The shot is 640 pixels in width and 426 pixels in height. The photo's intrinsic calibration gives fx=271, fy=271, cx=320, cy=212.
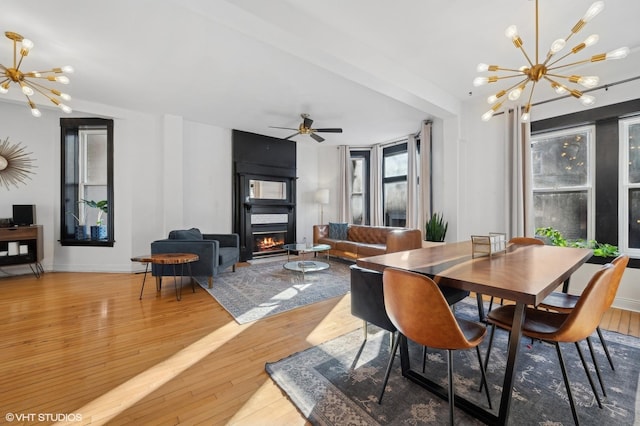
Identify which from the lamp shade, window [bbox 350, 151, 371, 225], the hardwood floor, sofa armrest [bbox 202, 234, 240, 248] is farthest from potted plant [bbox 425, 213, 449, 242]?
sofa armrest [bbox 202, 234, 240, 248]

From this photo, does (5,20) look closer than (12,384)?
No

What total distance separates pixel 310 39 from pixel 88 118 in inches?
178

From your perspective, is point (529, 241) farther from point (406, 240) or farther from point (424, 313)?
point (424, 313)

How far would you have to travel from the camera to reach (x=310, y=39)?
2.35m

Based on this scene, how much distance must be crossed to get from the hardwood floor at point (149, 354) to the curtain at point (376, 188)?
332cm

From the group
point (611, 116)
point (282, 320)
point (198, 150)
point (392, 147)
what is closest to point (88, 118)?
point (198, 150)

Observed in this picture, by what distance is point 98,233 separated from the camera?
4773mm

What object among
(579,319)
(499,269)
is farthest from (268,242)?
(579,319)

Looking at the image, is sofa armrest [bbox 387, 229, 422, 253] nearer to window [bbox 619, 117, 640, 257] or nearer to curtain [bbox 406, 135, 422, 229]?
curtain [bbox 406, 135, 422, 229]

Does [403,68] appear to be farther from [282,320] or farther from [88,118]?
[88,118]

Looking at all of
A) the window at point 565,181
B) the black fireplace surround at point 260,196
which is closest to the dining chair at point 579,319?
the window at point 565,181

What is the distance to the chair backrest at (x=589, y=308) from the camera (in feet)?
4.06

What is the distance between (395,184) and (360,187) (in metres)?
0.91

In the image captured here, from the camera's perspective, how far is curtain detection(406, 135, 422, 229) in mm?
5320
